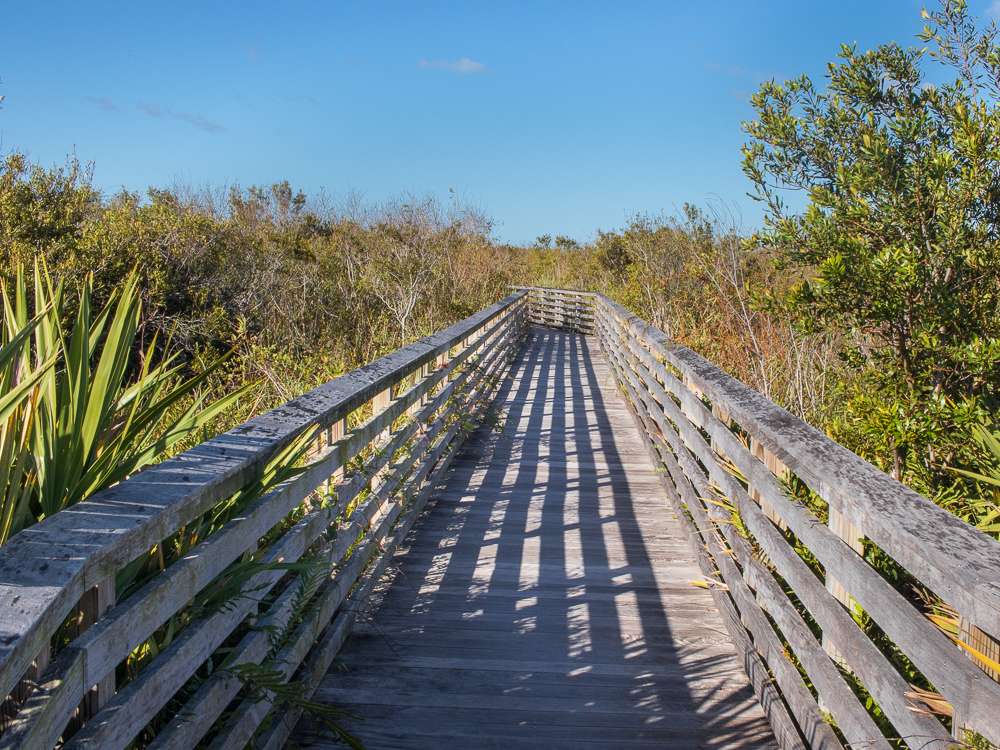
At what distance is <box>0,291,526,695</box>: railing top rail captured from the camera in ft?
3.99

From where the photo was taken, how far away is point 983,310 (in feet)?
13.3

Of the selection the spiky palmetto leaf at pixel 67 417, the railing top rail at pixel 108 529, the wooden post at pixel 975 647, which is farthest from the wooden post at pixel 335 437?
the wooden post at pixel 975 647

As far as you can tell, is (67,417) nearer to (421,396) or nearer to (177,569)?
(177,569)

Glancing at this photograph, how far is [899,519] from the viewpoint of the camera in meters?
1.86

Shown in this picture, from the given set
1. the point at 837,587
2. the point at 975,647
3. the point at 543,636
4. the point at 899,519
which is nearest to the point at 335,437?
the point at 543,636

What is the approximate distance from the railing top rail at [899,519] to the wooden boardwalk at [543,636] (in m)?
0.98

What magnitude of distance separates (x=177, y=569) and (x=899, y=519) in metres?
1.56

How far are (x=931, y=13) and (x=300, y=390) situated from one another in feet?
16.1

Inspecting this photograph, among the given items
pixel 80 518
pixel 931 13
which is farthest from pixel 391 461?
pixel 931 13

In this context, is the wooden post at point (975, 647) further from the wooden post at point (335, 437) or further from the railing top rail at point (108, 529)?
the wooden post at point (335, 437)

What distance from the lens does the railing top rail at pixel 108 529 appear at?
1.22 m

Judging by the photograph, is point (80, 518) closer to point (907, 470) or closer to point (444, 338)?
point (907, 470)

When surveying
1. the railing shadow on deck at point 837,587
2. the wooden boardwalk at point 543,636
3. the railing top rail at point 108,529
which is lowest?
the wooden boardwalk at point 543,636

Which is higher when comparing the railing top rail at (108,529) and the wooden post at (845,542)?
the railing top rail at (108,529)
